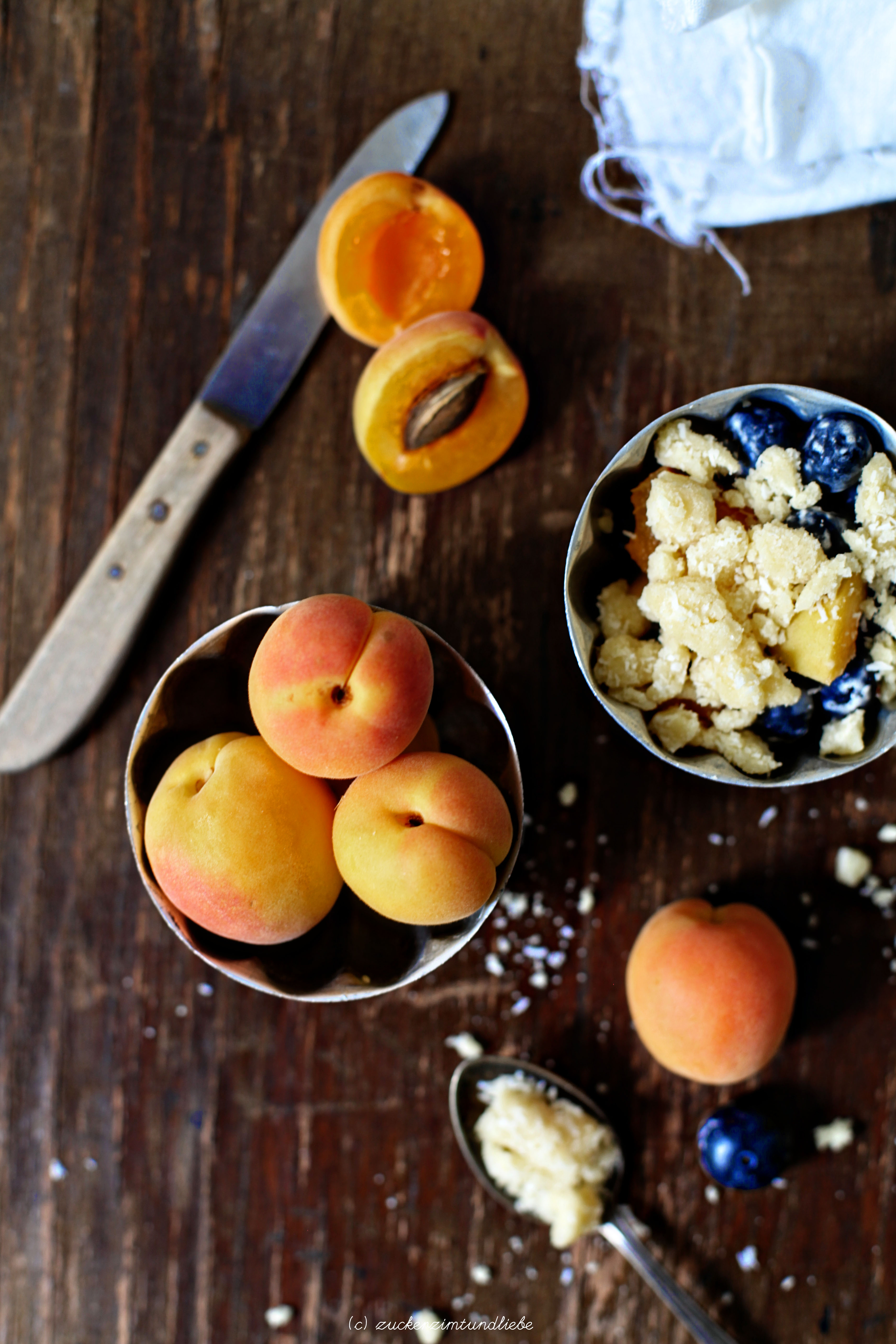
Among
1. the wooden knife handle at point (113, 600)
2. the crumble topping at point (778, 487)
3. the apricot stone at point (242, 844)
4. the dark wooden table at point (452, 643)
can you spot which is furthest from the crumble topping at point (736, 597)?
the wooden knife handle at point (113, 600)

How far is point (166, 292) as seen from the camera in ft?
2.49

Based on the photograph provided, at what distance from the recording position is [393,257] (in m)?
0.70

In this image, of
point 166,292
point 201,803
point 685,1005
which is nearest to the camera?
point 201,803

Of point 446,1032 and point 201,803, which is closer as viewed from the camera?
point 201,803

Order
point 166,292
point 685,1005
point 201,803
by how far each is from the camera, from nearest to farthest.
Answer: point 201,803, point 685,1005, point 166,292

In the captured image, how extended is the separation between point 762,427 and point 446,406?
227 millimetres

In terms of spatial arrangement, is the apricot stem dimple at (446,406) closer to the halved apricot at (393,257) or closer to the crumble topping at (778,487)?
the halved apricot at (393,257)

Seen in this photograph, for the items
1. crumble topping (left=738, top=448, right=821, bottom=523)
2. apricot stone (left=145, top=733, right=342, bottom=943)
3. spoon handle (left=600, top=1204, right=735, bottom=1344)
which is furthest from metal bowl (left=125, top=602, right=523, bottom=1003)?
spoon handle (left=600, top=1204, right=735, bottom=1344)

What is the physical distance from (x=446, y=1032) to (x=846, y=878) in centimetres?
36

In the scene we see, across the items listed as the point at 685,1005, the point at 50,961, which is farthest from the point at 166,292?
the point at 685,1005

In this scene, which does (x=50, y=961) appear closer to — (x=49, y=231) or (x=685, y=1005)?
(x=685, y=1005)

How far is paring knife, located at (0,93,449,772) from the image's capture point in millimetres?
729

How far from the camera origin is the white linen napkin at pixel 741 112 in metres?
0.68

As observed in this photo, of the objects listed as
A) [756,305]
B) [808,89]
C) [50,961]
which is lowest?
[50,961]
